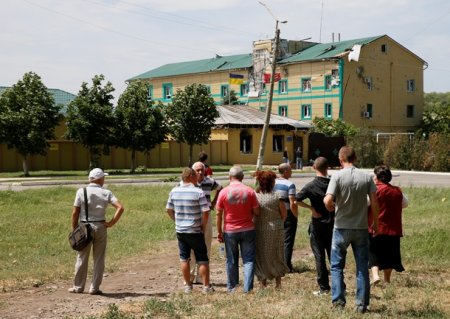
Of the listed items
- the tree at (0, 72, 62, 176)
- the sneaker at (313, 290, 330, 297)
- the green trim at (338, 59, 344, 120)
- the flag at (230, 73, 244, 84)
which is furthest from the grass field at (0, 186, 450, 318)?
the flag at (230, 73, 244, 84)

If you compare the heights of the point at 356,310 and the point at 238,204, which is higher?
the point at 238,204

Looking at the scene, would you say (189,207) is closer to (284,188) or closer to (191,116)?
(284,188)

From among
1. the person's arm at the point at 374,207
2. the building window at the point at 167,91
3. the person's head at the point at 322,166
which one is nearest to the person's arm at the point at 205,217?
the person's head at the point at 322,166

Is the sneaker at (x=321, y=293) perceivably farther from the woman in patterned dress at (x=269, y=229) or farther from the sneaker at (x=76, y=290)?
the sneaker at (x=76, y=290)

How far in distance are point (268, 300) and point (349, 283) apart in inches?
94.4

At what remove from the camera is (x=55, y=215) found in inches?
743

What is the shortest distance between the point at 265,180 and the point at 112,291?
108 inches

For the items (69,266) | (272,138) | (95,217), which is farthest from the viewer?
(272,138)

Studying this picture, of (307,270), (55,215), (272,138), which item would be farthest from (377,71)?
(307,270)

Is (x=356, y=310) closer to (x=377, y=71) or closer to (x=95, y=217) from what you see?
(x=95, y=217)

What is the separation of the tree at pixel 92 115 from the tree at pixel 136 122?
0.82 meters

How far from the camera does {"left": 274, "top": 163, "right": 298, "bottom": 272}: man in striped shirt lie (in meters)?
9.90

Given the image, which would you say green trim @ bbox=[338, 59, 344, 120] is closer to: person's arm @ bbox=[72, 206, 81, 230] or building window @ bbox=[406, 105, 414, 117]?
building window @ bbox=[406, 105, 414, 117]

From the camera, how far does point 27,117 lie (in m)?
39.2
